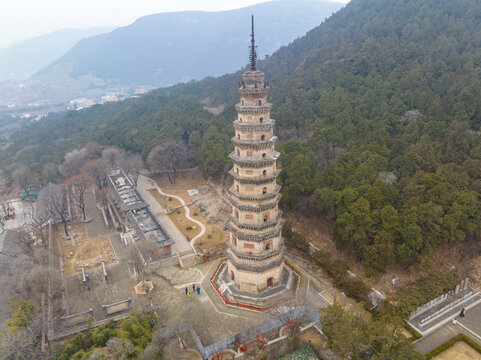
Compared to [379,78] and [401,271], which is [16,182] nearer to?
[401,271]

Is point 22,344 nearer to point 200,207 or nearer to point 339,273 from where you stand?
point 339,273

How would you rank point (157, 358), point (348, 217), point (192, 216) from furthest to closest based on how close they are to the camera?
point (192, 216) → point (348, 217) → point (157, 358)

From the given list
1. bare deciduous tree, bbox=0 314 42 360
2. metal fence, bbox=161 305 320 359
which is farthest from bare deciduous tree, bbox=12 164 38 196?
metal fence, bbox=161 305 320 359

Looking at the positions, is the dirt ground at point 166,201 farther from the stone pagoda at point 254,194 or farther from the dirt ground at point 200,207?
the stone pagoda at point 254,194

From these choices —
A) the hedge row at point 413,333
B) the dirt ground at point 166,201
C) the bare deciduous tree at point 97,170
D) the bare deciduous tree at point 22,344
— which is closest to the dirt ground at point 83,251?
the bare deciduous tree at point 22,344

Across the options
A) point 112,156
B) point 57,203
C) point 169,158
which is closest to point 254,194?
point 169,158

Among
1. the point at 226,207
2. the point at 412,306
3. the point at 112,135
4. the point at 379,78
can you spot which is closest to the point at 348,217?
the point at 412,306
